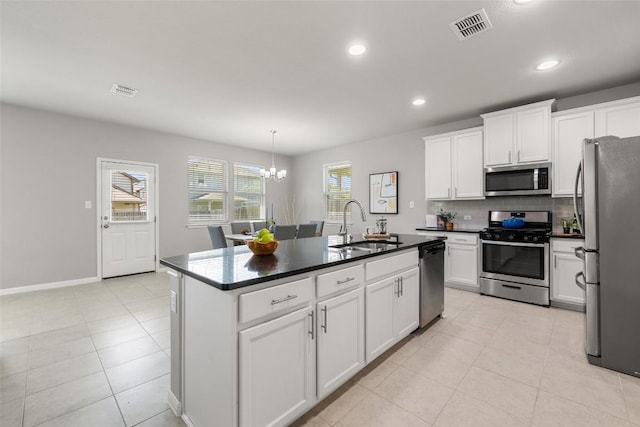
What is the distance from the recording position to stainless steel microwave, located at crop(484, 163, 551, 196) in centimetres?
359

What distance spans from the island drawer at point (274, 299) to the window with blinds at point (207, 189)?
4987 millimetres

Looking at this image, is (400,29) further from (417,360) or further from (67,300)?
(67,300)

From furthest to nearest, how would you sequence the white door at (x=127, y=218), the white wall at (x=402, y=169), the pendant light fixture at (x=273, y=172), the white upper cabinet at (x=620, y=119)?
1. the pendant light fixture at (x=273, y=172)
2. the white door at (x=127, y=218)
3. the white wall at (x=402, y=169)
4. the white upper cabinet at (x=620, y=119)

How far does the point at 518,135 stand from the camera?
12.3 feet

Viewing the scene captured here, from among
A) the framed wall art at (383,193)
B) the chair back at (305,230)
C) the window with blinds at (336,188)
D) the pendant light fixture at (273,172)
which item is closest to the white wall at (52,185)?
the pendant light fixture at (273,172)

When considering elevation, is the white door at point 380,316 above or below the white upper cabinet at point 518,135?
below

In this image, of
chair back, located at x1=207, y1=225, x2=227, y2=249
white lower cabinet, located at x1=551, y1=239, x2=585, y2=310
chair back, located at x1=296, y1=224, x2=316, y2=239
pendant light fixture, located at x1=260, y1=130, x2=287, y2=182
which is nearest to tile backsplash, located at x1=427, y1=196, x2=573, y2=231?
white lower cabinet, located at x1=551, y1=239, x2=585, y2=310

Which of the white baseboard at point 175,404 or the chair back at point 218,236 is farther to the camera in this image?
the chair back at point 218,236

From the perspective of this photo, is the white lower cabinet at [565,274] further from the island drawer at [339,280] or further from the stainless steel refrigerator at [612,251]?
the island drawer at [339,280]

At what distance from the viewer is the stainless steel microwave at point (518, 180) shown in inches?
141

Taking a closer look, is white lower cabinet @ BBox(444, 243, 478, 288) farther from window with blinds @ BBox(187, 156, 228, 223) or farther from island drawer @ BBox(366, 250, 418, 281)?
window with blinds @ BBox(187, 156, 228, 223)

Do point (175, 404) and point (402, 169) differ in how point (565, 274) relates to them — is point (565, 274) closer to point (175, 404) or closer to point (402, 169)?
point (402, 169)

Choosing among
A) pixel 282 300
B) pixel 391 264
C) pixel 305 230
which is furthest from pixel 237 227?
pixel 282 300

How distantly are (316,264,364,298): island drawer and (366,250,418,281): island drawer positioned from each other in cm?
11
